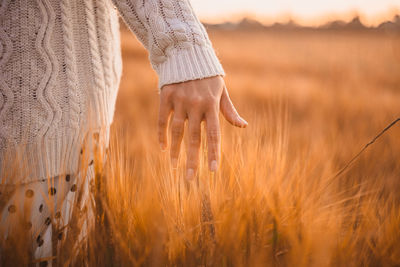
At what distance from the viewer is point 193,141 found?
61cm

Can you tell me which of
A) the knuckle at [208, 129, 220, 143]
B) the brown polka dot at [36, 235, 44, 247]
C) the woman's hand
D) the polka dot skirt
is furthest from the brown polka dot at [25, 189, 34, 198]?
the knuckle at [208, 129, 220, 143]

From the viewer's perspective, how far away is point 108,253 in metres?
0.66

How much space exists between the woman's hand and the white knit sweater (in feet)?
0.08

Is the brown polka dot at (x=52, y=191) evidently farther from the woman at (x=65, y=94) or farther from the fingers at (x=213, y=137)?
the fingers at (x=213, y=137)

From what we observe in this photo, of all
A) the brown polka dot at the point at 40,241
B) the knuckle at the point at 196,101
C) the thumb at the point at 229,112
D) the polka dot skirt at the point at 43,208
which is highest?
the knuckle at the point at 196,101

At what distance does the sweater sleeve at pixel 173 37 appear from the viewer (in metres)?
0.62

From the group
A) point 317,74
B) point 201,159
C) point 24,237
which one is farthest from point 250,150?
point 317,74

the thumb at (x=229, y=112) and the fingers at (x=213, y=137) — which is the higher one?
the thumb at (x=229, y=112)

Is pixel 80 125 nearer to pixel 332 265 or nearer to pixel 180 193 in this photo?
pixel 180 193

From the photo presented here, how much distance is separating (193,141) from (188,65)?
0.51ft

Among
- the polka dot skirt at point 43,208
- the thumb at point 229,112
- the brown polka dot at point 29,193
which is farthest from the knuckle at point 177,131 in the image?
the brown polka dot at point 29,193

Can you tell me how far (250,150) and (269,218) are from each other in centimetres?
19

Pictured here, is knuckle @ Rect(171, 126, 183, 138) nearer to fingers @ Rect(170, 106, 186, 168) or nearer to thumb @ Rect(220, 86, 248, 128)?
fingers @ Rect(170, 106, 186, 168)

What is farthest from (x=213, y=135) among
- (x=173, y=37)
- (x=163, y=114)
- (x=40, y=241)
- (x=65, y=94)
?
(x=40, y=241)
